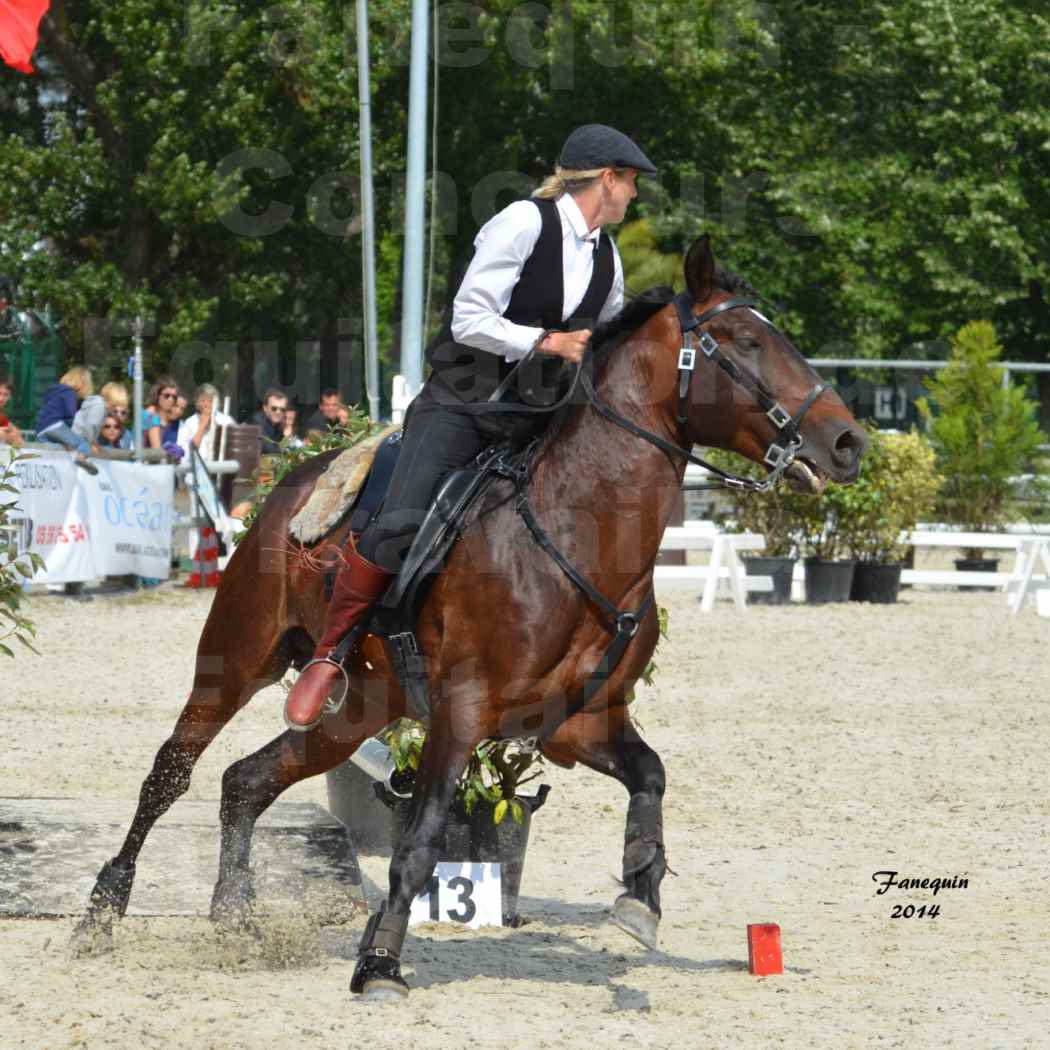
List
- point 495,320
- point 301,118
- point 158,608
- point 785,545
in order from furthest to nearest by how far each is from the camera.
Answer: point 301,118, point 785,545, point 158,608, point 495,320

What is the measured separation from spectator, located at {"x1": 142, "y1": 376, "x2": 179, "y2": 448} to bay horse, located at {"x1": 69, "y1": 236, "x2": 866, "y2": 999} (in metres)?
14.4

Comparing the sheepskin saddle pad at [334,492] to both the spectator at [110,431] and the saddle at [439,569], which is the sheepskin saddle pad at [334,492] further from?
the spectator at [110,431]

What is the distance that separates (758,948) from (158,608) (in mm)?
12052

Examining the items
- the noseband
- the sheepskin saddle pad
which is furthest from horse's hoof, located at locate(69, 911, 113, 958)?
the noseband

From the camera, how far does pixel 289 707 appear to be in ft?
19.0

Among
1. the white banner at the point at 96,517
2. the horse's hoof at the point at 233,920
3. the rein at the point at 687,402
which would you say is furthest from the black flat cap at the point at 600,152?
the white banner at the point at 96,517

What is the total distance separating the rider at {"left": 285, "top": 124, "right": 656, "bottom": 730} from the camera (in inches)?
216

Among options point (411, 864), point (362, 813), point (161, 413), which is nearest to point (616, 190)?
point (411, 864)

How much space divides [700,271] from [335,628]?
1617mm

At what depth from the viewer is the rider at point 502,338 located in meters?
5.48

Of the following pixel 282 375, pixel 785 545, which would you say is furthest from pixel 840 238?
pixel 785 545

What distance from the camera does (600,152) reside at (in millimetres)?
5574

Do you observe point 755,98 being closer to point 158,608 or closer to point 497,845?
point 158,608

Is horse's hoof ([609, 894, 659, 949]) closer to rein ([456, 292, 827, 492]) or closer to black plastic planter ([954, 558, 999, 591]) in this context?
rein ([456, 292, 827, 492])
